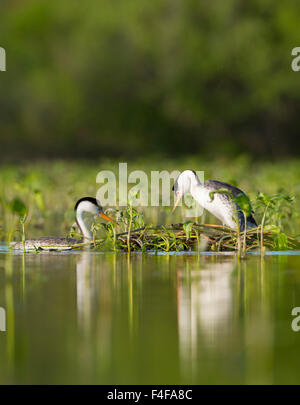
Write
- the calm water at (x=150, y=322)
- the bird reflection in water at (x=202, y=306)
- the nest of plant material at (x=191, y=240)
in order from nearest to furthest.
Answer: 1. the calm water at (x=150, y=322)
2. the bird reflection in water at (x=202, y=306)
3. the nest of plant material at (x=191, y=240)

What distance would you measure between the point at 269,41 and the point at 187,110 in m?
3.84

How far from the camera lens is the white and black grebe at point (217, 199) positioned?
829 centimetres

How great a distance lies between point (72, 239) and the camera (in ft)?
28.7

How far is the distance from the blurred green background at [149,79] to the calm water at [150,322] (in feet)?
77.4

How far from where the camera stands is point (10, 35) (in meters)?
38.7

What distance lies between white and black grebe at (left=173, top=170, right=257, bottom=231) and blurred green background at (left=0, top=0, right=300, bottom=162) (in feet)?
69.0

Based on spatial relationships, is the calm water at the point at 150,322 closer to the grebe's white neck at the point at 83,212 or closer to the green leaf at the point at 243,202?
the green leaf at the point at 243,202

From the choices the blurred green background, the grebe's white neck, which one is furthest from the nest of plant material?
the blurred green background

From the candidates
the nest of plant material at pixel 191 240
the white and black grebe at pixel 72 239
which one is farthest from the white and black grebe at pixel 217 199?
the white and black grebe at pixel 72 239

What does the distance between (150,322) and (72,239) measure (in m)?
3.77

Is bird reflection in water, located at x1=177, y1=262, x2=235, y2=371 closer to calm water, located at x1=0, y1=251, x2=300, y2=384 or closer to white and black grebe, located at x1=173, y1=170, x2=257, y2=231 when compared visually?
calm water, located at x1=0, y1=251, x2=300, y2=384

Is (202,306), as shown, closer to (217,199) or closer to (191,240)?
(191,240)

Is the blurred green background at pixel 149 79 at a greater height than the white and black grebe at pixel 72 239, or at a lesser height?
greater

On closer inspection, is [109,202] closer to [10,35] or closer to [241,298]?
[241,298]
